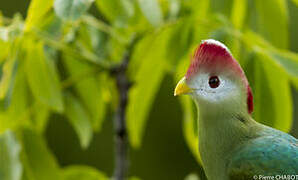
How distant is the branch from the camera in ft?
4.48

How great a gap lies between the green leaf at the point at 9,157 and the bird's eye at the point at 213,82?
1.65ft

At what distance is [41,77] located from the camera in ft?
4.09

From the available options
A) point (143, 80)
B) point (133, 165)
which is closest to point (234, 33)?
point (143, 80)

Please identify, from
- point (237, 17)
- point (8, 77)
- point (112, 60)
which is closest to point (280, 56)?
point (237, 17)

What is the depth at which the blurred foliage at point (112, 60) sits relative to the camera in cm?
124

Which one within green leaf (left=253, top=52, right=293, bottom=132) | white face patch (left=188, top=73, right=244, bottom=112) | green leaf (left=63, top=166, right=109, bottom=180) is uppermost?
white face patch (left=188, top=73, right=244, bottom=112)

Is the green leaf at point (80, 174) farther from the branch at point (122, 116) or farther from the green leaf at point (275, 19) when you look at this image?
the green leaf at point (275, 19)

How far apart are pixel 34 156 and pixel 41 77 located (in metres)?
0.19

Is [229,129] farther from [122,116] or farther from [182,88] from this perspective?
[122,116]

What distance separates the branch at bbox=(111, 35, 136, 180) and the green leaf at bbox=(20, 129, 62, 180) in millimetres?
141

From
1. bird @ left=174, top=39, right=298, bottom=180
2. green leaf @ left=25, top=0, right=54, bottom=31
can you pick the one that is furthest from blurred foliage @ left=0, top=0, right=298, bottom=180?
bird @ left=174, top=39, right=298, bottom=180

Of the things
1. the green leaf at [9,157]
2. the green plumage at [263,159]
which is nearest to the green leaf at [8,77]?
the green leaf at [9,157]

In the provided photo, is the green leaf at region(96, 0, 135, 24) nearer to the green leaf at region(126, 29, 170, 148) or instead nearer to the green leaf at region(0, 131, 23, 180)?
the green leaf at region(126, 29, 170, 148)

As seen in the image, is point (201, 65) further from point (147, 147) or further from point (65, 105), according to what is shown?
point (147, 147)
